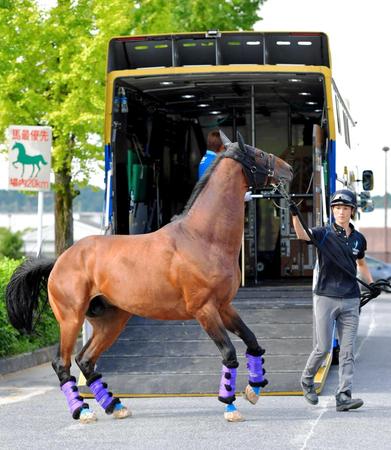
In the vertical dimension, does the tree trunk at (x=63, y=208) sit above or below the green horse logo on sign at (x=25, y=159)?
below

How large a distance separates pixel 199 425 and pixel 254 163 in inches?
92.2

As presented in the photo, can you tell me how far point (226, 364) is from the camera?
10.3 meters

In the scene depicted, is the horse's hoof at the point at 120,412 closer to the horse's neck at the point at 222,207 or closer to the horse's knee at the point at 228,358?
the horse's knee at the point at 228,358

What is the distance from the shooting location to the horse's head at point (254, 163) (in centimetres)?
1079

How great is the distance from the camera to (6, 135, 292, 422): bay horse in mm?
10570

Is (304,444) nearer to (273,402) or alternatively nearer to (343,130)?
(273,402)

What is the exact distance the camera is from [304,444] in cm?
902

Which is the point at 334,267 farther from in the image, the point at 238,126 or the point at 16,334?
the point at 238,126

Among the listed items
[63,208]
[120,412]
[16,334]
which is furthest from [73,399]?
[63,208]

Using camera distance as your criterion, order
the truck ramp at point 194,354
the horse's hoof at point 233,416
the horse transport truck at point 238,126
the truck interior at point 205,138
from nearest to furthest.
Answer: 1. the horse's hoof at point 233,416
2. the truck ramp at point 194,354
3. the horse transport truck at point 238,126
4. the truck interior at point 205,138

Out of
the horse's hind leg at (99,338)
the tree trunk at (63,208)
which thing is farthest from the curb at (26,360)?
the tree trunk at (63,208)

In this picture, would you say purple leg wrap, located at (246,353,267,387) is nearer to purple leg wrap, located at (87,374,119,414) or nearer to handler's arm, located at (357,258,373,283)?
purple leg wrap, located at (87,374,119,414)

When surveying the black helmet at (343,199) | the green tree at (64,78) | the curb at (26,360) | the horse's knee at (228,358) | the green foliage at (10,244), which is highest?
the green tree at (64,78)

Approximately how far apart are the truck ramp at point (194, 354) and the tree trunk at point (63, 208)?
46.3ft
